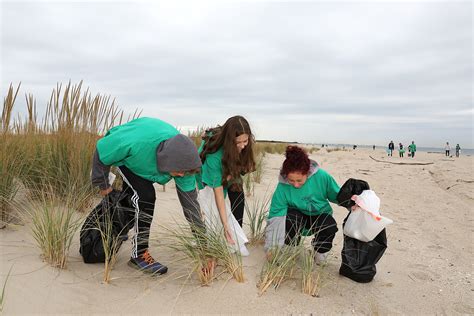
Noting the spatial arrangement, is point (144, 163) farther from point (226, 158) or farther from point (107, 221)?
point (226, 158)

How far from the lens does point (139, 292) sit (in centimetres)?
228

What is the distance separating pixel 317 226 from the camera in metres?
3.05

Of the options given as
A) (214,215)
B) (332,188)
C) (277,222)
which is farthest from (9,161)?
(332,188)

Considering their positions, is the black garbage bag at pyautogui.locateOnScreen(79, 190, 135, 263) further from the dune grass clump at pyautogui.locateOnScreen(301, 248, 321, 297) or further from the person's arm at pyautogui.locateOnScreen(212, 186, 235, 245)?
the dune grass clump at pyautogui.locateOnScreen(301, 248, 321, 297)

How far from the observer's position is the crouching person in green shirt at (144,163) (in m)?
2.40

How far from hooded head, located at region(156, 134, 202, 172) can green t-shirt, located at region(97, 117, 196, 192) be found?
7 cm

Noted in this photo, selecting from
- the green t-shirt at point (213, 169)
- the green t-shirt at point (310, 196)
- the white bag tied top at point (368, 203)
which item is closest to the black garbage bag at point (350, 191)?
the white bag tied top at point (368, 203)

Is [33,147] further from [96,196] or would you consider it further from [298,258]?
[298,258]

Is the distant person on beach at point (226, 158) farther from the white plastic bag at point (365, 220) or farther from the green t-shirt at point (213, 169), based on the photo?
the white plastic bag at point (365, 220)

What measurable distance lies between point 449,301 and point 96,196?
3368mm

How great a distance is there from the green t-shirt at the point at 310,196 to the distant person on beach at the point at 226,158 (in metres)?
0.39

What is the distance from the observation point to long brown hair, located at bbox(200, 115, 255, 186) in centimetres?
283

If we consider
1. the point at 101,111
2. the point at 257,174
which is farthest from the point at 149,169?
the point at 257,174

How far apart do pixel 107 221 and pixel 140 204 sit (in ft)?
0.87
